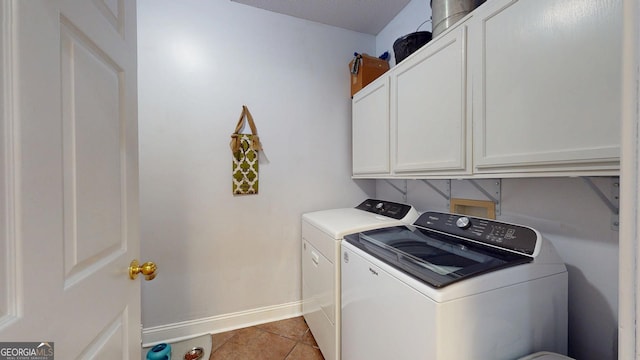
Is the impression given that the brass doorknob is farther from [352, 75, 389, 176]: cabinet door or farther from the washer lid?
[352, 75, 389, 176]: cabinet door

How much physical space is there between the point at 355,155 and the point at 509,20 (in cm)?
136

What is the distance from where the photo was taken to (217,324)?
1.93 metres

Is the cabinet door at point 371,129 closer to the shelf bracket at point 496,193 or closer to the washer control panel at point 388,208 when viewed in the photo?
the washer control panel at point 388,208

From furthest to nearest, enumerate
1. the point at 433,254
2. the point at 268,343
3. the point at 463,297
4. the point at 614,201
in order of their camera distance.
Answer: the point at 268,343 < the point at 433,254 < the point at 614,201 < the point at 463,297

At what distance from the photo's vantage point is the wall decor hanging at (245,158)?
1.96m

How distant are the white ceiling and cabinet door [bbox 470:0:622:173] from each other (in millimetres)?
1224

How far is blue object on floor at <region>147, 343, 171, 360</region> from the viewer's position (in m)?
1.55

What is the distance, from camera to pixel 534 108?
2.82 ft

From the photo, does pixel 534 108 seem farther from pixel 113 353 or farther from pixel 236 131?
pixel 236 131

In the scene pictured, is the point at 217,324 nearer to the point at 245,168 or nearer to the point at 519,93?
the point at 245,168

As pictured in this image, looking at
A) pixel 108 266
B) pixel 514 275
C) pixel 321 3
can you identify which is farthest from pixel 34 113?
pixel 321 3

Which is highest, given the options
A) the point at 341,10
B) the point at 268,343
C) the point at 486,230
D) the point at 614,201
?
the point at 341,10

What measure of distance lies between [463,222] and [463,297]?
59cm

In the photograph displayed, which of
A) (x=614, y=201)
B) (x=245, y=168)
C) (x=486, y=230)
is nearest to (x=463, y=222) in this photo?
(x=486, y=230)
